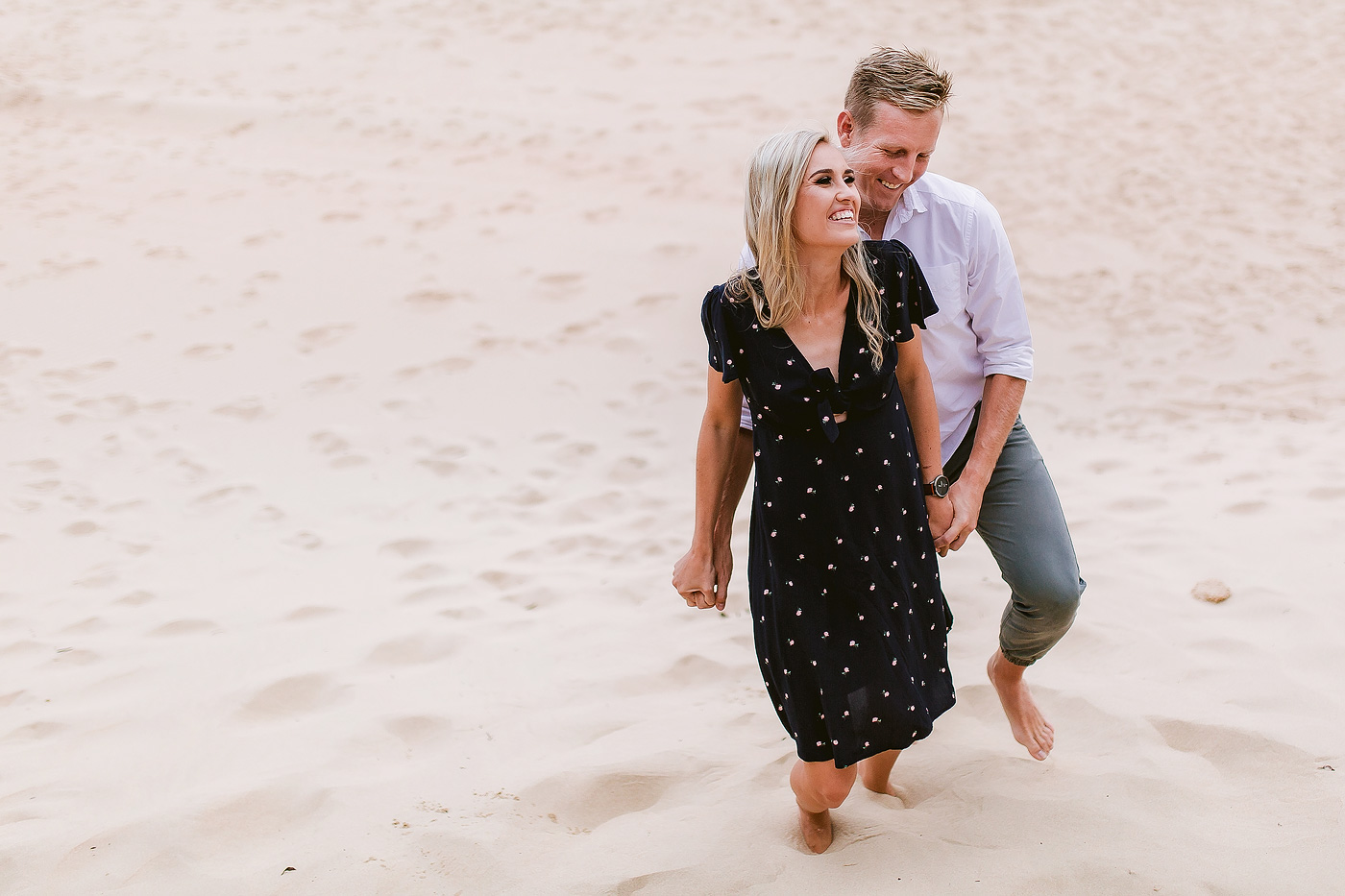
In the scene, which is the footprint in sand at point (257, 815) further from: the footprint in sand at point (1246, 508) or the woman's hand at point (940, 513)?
the footprint in sand at point (1246, 508)

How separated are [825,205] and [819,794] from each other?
53.2 inches

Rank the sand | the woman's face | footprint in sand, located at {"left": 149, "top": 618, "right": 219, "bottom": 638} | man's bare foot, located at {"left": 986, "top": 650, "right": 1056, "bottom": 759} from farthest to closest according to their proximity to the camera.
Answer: footprint in sand, located at {"left": 149, "top": 618, "right": 219, "bottom": 638}, man's bare foot, located at {"left": 986, "top": 650, "right": 1056, "bottom": 759}, the sand, the woman's face

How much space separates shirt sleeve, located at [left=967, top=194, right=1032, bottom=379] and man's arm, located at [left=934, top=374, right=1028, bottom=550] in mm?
44

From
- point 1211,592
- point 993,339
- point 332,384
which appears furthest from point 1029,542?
point 332,384

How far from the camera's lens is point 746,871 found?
2457 millimetres

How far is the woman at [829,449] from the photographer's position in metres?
2.13

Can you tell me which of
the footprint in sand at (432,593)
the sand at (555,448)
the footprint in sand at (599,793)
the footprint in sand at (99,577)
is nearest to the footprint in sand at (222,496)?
the sand at (555,448)

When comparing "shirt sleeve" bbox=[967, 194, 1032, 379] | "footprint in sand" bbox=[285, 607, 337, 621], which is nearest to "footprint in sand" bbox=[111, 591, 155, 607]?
"footprint in sand" bbox=[285, 607, 337, 621]

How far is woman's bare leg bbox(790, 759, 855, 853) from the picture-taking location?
237 cm

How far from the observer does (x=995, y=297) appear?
2506 mm

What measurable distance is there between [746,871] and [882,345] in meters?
1.29

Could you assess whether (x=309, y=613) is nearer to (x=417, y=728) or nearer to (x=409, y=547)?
(x=409, y=547)

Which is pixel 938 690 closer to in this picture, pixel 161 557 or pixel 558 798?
pixel 558 798

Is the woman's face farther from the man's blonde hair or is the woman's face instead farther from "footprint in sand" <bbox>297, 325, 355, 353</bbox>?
"footprint in sand" <bbox>297, 325, 355, 353</bbox>
